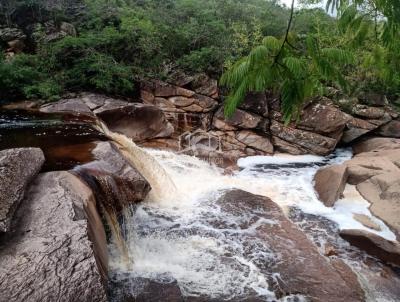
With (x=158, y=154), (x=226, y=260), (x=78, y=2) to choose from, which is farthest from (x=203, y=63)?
(x=226, y=260)

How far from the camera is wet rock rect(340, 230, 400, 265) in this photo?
18.7ft

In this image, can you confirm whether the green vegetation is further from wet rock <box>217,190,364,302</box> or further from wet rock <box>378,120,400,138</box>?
wet rock <box>217,190,364,302</box>

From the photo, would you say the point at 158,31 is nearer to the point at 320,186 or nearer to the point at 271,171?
the point at 271,171

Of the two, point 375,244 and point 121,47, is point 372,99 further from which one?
point 121,47

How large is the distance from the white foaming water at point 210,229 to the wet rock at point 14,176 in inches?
63.9

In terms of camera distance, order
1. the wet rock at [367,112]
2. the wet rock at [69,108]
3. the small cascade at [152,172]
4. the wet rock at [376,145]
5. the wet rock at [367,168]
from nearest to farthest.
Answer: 1. the small cascade at [152,172]
2. the wet rock at [367,168]
3. the wet rock at [69,108]
4. the wet rock at [376,145]
5. the wet rock at [367,112]

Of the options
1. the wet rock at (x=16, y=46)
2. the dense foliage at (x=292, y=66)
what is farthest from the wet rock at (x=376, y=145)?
the wet rock at (x=16, y=46)

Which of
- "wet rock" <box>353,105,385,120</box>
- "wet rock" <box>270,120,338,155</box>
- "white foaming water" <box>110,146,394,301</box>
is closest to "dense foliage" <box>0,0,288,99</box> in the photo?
"wet rock" <box>270,120,338,155</box>

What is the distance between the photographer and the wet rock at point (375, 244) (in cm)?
569

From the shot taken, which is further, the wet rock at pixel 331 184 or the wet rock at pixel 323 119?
the wet rock at pixel 323 119

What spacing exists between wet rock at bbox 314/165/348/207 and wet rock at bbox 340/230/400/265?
1.43m

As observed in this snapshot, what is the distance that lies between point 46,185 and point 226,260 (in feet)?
9.00

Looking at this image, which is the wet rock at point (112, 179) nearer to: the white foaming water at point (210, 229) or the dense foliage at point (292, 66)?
the white foaming water at point (210, 229)

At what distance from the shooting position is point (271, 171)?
10109mm
